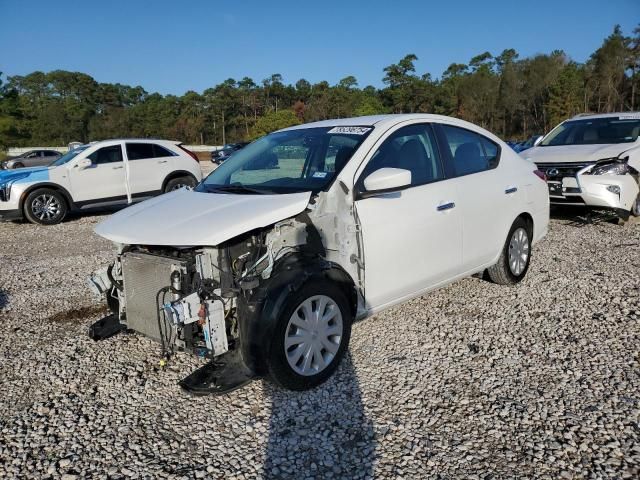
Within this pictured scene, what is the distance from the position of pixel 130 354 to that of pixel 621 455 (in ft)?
10.9

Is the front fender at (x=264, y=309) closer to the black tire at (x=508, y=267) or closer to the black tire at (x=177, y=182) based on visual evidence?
the black tire at (x=508, y=267)

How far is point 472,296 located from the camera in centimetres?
514

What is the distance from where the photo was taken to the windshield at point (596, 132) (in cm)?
868

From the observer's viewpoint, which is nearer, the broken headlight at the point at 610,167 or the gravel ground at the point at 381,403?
the gravel ground at the point at 381,403

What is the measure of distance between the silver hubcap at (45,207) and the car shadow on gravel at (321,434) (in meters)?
8.98

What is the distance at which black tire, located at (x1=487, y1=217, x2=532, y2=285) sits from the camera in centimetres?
510

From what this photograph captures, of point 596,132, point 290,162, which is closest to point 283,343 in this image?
point 290,162

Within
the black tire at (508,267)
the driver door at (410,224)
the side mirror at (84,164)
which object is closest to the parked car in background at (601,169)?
the black tire at (508,267)

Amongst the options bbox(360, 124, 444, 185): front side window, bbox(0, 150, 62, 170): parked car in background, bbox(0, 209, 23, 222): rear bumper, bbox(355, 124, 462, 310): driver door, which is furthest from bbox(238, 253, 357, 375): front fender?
bbox(0, 150, 62, 170): parked car in background

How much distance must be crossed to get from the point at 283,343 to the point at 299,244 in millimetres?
691

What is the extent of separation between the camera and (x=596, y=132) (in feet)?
29.8

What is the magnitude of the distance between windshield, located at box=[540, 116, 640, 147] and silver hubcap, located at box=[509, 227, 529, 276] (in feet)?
14.9

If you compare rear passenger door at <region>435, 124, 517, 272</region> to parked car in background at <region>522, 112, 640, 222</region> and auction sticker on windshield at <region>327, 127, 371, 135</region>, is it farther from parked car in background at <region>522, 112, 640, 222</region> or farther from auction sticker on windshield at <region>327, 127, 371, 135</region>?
parked car in background at <region>522, 112, 640, 222</region>

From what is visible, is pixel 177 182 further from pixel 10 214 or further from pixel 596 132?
pixel 596 132
